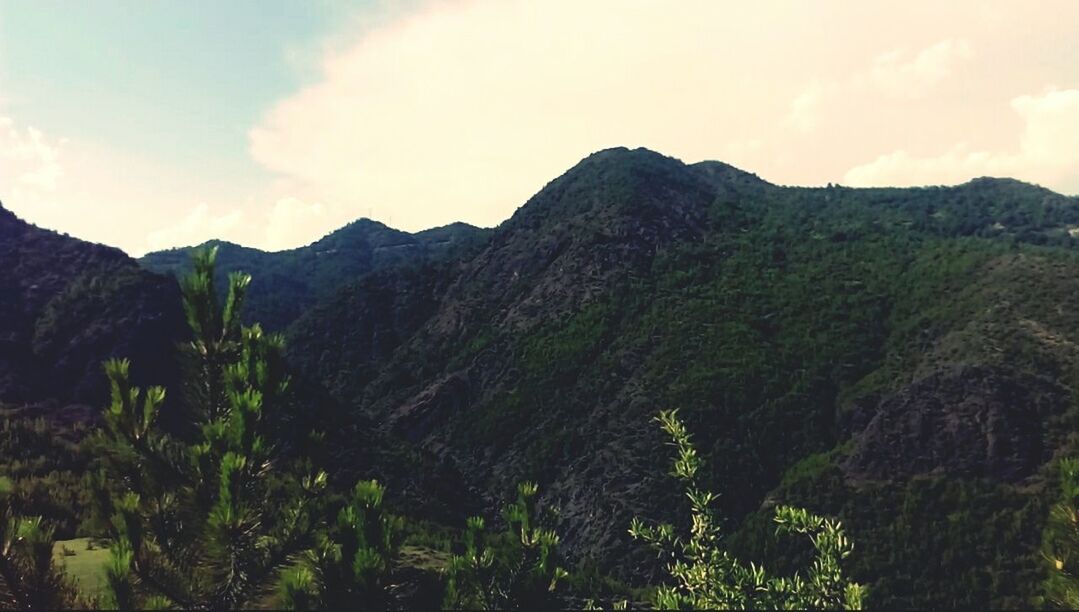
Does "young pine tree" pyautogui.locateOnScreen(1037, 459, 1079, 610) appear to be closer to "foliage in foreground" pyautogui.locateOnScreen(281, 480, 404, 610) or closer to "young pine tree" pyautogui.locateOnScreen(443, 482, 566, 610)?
"young pine tree" pyautogui.locateOnScreen(443, 482, 566, 610)

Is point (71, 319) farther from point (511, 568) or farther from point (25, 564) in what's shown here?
point (511, 568)

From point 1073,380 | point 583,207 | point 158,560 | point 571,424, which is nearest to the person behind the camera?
point 158,560

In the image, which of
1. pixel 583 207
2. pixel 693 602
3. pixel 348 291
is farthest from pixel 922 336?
pixel 348 291

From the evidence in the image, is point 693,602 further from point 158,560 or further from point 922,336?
point 922,336

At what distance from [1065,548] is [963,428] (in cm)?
6634

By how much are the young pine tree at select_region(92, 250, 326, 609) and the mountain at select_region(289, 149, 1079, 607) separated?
59.4m

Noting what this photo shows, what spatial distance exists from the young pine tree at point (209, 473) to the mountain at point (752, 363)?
195ft

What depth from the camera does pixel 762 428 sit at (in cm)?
8056

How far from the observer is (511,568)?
10.3m

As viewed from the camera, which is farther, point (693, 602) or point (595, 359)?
point (595, 359)

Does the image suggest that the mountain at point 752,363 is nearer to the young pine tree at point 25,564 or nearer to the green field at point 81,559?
the green field at point 81,559

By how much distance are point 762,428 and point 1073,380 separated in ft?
95.3

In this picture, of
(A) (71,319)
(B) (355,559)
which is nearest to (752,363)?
(A) (71,319)

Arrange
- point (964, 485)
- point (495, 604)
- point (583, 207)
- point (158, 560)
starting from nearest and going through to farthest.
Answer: point (158, 560) < point (495, 604) < point (964, 485) < point (583, 207)
